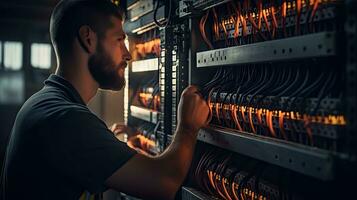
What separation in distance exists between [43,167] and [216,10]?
1030 millimetres

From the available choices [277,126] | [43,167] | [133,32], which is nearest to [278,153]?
[277,126]

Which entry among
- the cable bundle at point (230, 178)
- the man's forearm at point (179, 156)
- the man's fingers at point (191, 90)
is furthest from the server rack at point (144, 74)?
the man's forearm at point (179, 156)

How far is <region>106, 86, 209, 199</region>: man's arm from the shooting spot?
1.44 m

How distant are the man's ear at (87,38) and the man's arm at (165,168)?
430 mm

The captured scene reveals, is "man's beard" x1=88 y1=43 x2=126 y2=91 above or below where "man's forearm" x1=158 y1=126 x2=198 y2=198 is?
above

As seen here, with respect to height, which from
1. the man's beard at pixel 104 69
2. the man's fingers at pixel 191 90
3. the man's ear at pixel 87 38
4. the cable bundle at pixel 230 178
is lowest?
the cable bundle at pixel 230 178

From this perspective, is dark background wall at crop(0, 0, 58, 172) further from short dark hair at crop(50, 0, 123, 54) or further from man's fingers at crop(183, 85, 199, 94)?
man's fingers at crop(183, 85, 199, 94)

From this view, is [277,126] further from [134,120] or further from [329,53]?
[134,120]

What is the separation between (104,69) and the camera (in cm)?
180

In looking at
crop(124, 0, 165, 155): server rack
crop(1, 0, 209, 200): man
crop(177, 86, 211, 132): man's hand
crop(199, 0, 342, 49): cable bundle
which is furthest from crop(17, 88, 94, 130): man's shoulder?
crop(124, 0, 165, 155): server rack

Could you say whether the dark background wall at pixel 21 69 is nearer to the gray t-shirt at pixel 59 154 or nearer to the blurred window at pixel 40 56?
the blurred window at pixel 40 56

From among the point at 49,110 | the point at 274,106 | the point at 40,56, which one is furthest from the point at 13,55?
the point at 274,106

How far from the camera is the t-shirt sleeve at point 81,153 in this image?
55.6 inches

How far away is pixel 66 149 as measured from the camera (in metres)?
1.42
